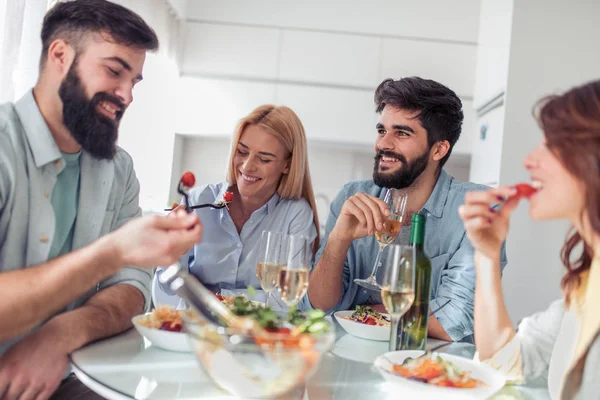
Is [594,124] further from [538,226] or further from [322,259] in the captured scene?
[538,226]

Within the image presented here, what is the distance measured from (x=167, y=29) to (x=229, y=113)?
28.8 inches

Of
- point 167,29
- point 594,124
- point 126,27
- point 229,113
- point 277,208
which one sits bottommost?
point 277,208

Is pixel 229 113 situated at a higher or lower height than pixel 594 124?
higher

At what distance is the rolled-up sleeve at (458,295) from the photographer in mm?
1733

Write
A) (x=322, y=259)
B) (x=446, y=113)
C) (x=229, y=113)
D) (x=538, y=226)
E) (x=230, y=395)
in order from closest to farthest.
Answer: (x=230, y=395) < (x=322, y=259) < (x=446, y=113) < (x=538, y=226) < (x=229, y=113)

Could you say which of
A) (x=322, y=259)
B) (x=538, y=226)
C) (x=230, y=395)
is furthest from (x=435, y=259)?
(x=538, y=226)

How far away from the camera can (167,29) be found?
3.94 meters

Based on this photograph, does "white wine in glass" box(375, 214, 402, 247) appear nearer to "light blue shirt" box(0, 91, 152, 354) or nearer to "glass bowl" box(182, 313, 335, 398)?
"light blue shirt" box(0, 91, 152, 354)

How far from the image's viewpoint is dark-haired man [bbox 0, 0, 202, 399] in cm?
112

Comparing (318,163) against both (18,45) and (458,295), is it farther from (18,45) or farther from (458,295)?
(18,45)

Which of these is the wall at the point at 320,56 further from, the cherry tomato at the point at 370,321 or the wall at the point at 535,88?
the cherry tomato at the point at 370,321

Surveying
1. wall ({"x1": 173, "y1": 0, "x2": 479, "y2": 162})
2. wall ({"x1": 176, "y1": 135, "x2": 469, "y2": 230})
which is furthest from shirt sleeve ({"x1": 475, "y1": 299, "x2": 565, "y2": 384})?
wall ({"x1": 176, "y1": 135, "x2": 469, "y2": 230})

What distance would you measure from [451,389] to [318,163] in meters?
3.66

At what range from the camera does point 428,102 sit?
88.3 inches
